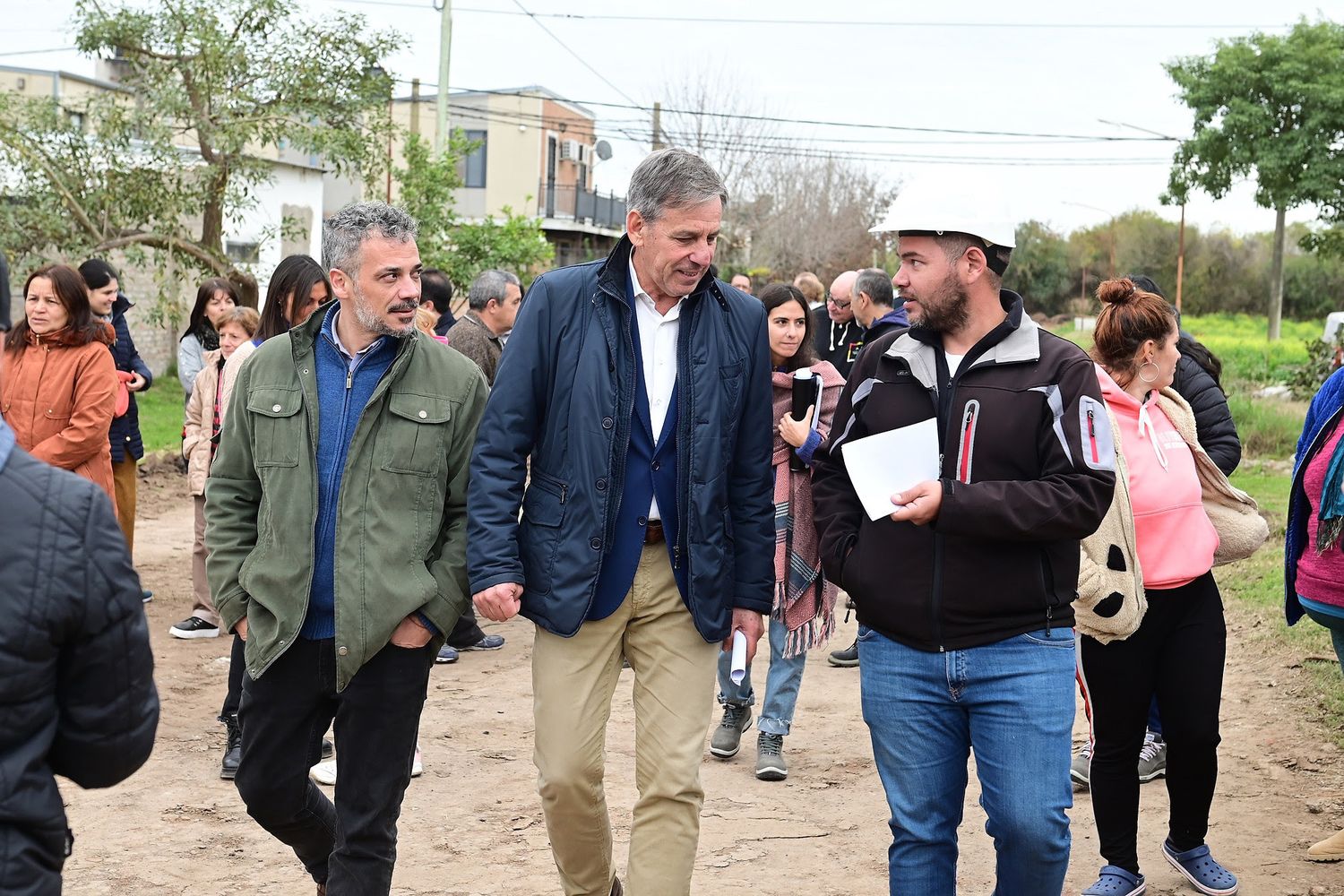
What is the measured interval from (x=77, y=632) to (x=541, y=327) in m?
1.87

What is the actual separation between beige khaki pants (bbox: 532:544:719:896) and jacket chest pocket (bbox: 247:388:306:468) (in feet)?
2.96

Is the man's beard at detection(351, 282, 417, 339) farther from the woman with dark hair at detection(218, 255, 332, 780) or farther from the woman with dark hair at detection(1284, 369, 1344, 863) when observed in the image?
the woman with dark hair at detection(1284, 369, 1344, 863)

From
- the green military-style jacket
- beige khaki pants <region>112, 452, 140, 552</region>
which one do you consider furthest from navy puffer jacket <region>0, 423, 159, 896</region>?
beige khaki pants <region>112, 452, 140, 552</region>

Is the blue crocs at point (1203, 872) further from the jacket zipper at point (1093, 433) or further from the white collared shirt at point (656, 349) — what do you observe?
the white collared shirt at point (656, 349)

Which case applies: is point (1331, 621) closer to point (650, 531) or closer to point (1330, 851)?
point (1330, 851)

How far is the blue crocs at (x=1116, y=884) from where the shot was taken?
4.77m

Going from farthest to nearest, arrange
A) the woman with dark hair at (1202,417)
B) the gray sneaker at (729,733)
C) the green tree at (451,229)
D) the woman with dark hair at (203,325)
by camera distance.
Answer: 1. the green tree at (451,229)
2. the woman with dark hair at (203,325)
3. the gray sneaker at (729,733)
4. the woman with dark hair at (1202,417)

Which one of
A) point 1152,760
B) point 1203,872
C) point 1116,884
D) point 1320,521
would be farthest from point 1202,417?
point 1116,884

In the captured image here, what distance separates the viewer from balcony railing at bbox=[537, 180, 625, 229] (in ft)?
168

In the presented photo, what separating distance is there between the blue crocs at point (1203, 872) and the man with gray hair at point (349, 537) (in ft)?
9.23

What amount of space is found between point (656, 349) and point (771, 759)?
2.80m

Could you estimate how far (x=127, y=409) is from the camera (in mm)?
9008

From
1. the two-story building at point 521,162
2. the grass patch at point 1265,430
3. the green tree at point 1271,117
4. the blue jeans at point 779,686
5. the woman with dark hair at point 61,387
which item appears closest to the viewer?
the blue jeans at point 779,686

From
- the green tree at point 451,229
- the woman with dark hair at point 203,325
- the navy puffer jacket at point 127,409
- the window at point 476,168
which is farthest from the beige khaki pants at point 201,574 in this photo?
the window at point 476,168
